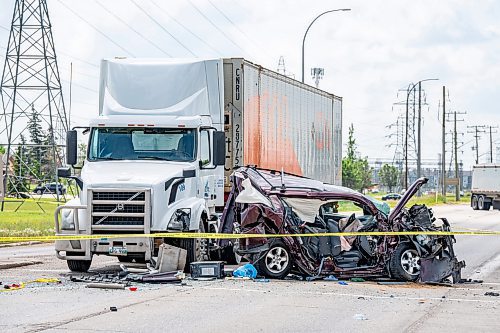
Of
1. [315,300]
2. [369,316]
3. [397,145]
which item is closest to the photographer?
[369,316]

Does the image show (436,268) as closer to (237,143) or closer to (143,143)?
→ (143,143)

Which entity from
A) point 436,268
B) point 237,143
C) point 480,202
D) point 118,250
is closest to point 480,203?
point 480,202

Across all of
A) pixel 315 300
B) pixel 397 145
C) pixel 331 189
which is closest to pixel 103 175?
pixel 331 189

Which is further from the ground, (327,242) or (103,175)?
(103,175)

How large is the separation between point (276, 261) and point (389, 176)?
148 meters

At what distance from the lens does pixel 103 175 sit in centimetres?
1673

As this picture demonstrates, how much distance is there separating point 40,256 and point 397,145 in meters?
101

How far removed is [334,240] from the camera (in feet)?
52.6

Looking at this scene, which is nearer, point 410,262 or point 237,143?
point 410,262

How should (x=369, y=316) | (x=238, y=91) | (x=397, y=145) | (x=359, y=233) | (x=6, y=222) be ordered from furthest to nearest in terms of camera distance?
(x=397, y=145) → (x=6, y=222) → (x=238, y=91) → (x=359, y=233) → (x=369, y=316)

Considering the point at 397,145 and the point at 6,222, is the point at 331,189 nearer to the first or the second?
the point at 6,222

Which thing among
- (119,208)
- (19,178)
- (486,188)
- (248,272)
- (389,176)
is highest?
(389,176)

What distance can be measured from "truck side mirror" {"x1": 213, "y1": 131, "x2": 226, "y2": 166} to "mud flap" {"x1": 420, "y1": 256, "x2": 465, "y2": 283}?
4.17 metres

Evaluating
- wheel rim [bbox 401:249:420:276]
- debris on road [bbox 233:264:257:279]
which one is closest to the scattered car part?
debris on road [bbox 233:264:257:279]
